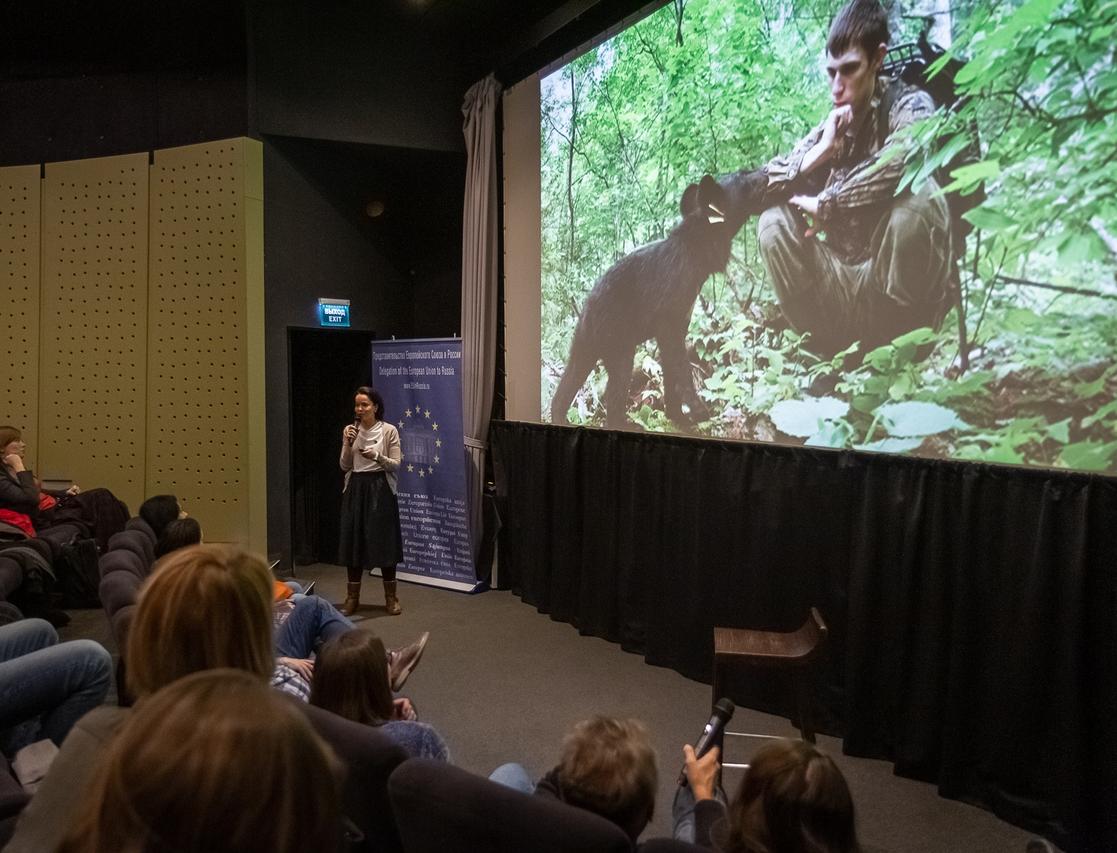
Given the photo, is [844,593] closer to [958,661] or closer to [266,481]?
[958,661]

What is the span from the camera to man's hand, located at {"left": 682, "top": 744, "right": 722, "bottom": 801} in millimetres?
1672

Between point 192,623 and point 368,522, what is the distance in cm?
339

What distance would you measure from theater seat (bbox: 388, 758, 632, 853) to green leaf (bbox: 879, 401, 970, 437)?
205 centimetres

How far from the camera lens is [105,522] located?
203 inches

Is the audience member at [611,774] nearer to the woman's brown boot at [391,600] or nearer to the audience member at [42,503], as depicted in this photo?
the woman's brown boot at [391,600]

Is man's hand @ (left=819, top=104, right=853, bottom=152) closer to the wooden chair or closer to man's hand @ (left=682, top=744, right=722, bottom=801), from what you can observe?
the wooden chair

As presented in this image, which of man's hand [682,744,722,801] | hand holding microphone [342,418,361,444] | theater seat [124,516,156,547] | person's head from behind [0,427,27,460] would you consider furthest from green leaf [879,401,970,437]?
person's head from behind [0,427,27,460]

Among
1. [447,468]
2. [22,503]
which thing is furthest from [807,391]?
[22,503]

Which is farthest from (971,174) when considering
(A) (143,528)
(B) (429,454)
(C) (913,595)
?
(B) (429,454)

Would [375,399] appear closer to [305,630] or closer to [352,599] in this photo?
[352,599]

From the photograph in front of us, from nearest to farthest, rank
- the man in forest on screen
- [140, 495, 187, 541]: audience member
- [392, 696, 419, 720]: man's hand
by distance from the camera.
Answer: [392, 696, 419, 720]: man's hand → the man in forest on screen → [140, 495, 187, 541]: audience member

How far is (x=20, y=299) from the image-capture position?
5742 mm

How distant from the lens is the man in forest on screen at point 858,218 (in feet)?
8.91

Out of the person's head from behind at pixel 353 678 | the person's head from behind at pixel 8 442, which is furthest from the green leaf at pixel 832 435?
the person's head from behind at pixel 8 442
